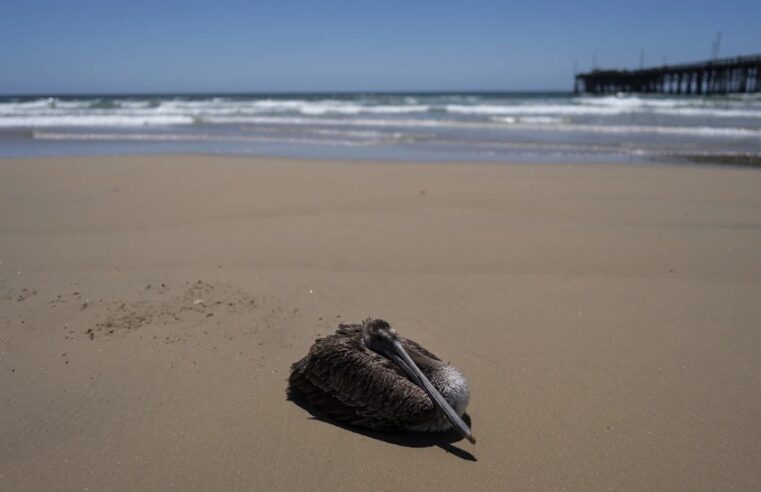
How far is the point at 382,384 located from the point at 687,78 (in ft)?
229

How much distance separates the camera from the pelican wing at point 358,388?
2.78 m

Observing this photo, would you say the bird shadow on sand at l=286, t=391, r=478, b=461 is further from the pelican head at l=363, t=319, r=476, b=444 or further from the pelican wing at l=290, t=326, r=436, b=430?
the pelican head at l=363, t=319, r=476, b=444

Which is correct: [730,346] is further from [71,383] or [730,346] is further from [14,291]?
[14,291]

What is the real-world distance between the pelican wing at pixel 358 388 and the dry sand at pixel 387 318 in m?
0.12

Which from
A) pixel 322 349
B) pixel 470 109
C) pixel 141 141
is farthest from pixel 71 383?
pixel 470 109

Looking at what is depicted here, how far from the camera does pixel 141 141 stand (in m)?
17.7

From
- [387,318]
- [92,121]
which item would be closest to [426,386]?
[387,318]

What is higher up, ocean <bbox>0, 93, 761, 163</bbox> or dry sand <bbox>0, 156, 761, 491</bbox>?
ocean <bbox>0, 93, 761, 163</bbox>

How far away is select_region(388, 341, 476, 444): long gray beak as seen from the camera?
265 cm

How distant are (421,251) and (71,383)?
3522mm

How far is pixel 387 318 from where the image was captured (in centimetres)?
432

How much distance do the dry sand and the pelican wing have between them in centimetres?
12

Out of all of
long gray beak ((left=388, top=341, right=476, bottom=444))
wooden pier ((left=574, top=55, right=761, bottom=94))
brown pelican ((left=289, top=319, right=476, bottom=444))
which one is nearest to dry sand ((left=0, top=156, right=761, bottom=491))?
brown pelican ((left=289, top=319, right=476, bottom=444))

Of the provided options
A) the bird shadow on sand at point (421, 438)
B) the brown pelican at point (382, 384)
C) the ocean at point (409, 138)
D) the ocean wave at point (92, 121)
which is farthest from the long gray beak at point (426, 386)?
the ocean wave at point (92, 121)
